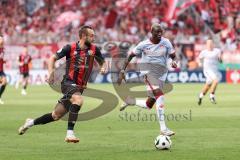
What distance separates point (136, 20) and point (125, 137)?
108 feet

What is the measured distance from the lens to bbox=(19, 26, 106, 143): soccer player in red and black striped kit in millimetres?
13445

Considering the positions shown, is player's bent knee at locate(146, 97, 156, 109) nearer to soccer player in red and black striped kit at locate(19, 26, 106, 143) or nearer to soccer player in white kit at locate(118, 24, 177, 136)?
soccer player in white kit at locate(118, 24, 177, 136)

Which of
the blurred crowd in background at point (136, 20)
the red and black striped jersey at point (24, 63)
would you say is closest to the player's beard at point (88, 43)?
the red and black striped jersey at point (24, 63)

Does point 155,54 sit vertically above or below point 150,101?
above

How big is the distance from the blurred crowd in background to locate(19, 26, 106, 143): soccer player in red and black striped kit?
99.7 ft

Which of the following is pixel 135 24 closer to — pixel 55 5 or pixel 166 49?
pixel 55 5

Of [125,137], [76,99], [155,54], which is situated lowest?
[125,137]

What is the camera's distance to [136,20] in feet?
155

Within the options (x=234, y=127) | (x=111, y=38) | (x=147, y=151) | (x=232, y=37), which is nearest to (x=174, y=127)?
(x=234, y=127)

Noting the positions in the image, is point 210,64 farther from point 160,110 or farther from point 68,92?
point 68,92

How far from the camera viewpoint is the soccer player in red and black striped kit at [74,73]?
13.4m

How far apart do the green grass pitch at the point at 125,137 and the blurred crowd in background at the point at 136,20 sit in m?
22.3

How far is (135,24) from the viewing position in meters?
47.1

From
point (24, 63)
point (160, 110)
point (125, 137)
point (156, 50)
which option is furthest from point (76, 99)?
point (24, 63)
